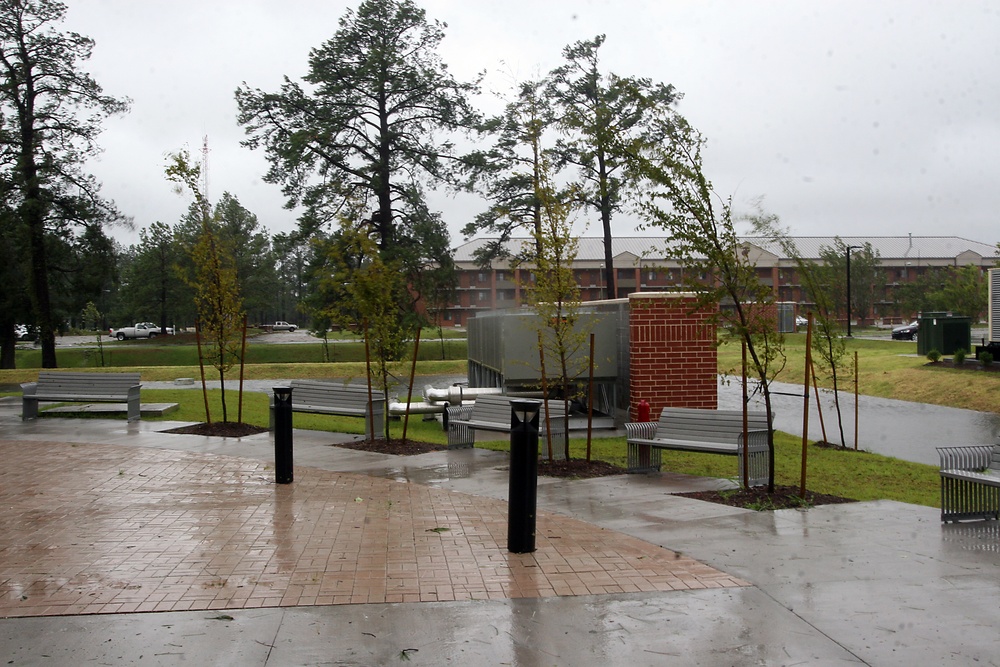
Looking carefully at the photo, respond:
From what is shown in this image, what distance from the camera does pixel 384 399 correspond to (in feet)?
46.3

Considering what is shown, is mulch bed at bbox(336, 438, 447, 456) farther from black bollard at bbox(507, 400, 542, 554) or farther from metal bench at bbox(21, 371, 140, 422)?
black bollard at bbox(507, 400, 542, 554)

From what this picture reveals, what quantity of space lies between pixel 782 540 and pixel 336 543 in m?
3.48

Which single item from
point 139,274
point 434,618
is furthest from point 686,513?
point 139,274

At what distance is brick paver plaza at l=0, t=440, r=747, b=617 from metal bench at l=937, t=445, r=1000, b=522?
2793 mm

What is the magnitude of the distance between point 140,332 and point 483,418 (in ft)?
248

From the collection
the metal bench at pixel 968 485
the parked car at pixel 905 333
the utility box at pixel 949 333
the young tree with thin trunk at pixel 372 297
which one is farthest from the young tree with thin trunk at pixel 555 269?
the parked car at pixel 905 333

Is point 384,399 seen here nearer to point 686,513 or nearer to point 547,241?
point 547,241

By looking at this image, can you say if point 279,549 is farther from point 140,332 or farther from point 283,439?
point 140,332

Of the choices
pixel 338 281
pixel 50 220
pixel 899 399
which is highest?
pixel 50 220

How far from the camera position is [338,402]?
48.1ft

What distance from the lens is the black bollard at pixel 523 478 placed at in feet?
21.8

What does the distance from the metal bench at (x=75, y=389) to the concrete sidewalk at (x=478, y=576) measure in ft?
21.8

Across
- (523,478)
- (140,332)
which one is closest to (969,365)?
(523,478)

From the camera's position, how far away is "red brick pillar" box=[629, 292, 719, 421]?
15.1m
